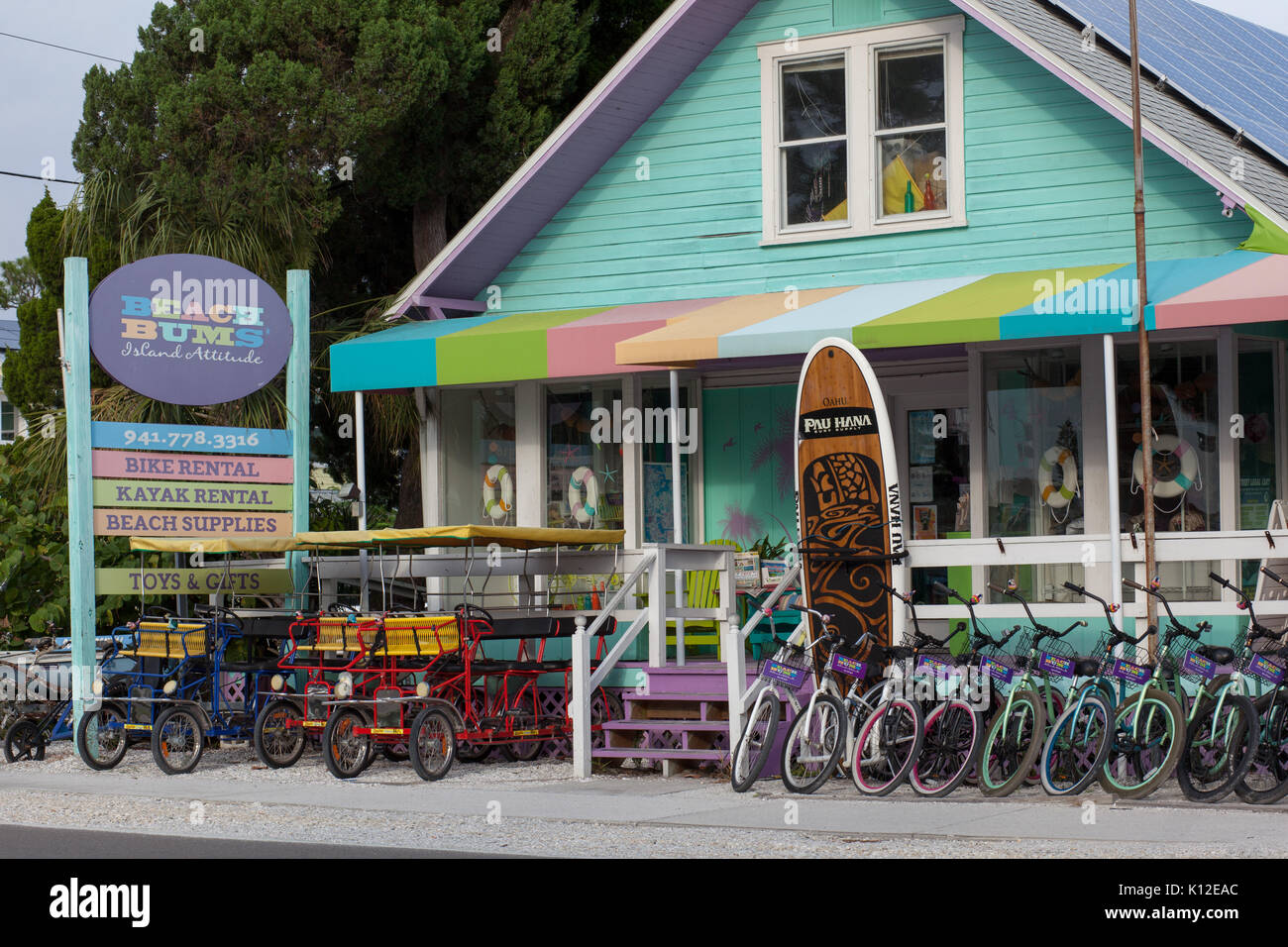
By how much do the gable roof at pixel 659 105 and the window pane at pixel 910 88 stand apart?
72 centimetres

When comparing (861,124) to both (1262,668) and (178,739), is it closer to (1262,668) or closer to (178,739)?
(1262,668)

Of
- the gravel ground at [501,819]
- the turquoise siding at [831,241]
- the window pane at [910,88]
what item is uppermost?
the window pane at [910,88]

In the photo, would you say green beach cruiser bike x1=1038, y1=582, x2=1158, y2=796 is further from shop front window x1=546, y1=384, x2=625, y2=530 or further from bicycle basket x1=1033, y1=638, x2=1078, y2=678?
shop front window x1=546, y1=384, x2=625, y2=530

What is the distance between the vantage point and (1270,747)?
34.2ft

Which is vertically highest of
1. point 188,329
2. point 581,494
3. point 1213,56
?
point 1213,56

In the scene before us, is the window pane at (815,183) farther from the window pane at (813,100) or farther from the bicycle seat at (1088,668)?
the bicycle seat at (1088,668)

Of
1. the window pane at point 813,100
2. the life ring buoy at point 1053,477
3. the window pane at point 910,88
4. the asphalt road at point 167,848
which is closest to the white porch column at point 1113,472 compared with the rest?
the life ring buoy at point 1053,477

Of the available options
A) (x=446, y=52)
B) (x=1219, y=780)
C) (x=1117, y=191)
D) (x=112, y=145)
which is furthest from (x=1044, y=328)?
(x=112, y=145)

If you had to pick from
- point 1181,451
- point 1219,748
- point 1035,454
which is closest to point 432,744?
point 1035,454

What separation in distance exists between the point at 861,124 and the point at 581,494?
434 centimetres

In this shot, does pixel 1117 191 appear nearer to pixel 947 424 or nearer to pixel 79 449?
pixel 947 424

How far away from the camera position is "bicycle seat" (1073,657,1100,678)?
35.3ft

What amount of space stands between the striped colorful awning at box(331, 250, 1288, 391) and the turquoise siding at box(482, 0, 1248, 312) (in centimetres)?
32

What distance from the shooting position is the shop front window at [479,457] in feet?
55.7
